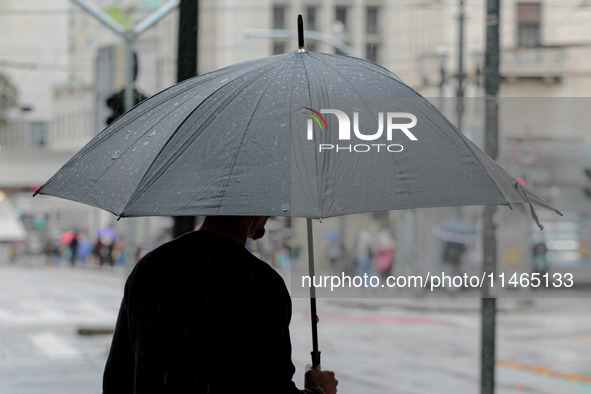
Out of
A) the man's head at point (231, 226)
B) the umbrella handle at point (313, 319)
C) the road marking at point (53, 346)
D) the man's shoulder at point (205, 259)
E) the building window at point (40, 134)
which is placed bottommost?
the road marking at point (53, 346)

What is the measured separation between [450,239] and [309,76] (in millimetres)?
23294

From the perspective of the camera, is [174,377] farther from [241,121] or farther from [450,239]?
[450,239]

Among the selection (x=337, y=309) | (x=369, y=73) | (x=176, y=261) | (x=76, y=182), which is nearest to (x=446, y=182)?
(x=369, y=73)

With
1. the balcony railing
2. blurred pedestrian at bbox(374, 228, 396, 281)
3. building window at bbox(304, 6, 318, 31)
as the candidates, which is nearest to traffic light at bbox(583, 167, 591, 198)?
blurred pedestrian at bbox(374, 228, 396, 281)

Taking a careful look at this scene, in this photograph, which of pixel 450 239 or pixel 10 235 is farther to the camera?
pixel 10 235

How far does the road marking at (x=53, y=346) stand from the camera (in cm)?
1289

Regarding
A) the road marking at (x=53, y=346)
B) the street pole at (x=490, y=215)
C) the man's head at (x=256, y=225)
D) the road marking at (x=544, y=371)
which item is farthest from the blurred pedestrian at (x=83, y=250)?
the man's head at (x=256, y=225)

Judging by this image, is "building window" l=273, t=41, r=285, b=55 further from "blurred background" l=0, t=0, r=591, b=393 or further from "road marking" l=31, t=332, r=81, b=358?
"road marking" l=31, t=332, r=81, b=358

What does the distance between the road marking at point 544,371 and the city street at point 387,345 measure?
0.5 inches

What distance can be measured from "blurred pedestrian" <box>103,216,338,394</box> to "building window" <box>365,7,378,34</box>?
41734 millimetres

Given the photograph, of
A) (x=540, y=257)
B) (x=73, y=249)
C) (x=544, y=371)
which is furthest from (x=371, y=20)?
(x=544, y=371)

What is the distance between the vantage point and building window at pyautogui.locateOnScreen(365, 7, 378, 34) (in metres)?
43.6

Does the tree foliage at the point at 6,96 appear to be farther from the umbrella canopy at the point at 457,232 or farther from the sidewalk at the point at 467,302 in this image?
the umbrella canopy at the point at 457,232

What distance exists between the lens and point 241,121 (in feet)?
8.90
